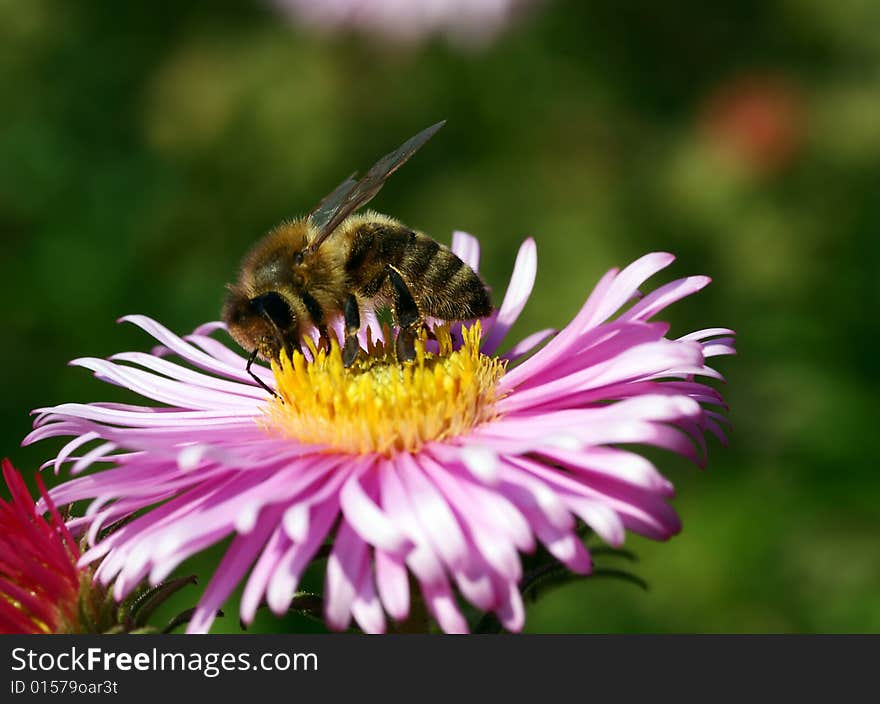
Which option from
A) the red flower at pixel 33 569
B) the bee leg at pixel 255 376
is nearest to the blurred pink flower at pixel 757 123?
the bee leg at pixel 255 376

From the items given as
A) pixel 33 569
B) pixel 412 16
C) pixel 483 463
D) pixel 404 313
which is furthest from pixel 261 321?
pixel 412 16

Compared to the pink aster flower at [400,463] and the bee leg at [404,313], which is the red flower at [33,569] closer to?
the pink aster flower at [400,463]

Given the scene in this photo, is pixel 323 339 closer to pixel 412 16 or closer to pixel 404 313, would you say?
pixel 404 313

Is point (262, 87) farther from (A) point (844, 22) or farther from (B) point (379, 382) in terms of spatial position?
(B) point (379, 382)

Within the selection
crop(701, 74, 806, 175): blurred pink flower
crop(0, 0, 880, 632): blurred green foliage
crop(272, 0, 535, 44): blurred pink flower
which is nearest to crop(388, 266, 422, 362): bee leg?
crop(0, 0, 880, 632): blurred green foliage

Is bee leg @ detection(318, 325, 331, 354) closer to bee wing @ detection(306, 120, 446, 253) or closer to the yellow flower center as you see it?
the yellow flower center

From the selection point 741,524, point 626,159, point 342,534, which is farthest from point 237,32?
point 342,534
